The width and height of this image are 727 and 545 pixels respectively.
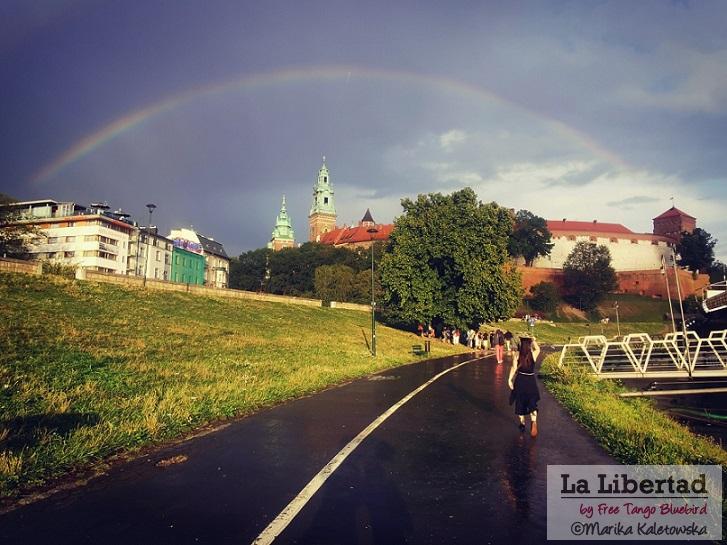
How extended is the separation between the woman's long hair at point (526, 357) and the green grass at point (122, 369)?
585cm

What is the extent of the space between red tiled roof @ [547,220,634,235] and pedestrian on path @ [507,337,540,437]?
133 metres

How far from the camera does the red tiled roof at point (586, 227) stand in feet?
433

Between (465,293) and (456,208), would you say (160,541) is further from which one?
(456,208)

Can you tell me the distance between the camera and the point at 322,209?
575ft

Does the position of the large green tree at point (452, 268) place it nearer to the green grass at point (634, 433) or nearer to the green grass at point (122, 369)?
the green grass at point (122, 369)

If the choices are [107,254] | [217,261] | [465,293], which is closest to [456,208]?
[465,293]

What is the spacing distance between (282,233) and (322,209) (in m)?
21.1

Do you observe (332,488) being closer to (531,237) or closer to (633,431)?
(633,431)

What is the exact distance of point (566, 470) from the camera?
6281 mm

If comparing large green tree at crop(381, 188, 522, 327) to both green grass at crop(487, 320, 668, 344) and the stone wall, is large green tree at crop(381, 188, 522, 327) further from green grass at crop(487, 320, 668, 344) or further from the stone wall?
the stone wall

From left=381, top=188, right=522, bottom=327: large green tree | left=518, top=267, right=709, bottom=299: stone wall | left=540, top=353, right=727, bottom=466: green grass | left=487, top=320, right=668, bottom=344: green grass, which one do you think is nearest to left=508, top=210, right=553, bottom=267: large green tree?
left=518, top=267, right=709, bottom=299: stone wall

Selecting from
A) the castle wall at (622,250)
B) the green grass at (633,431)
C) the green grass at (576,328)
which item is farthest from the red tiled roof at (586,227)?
the green grass at (633,431)

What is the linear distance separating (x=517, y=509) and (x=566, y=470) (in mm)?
1828

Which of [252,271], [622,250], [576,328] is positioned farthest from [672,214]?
[252,271]
